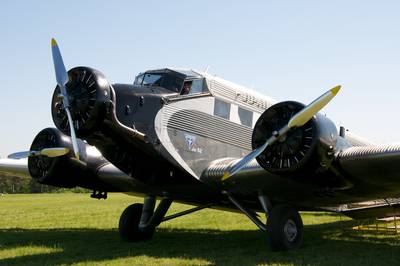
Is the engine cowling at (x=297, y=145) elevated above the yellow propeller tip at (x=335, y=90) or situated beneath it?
situated beneath

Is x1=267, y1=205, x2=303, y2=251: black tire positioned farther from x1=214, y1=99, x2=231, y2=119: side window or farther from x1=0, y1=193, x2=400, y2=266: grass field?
x1=214, y1=99, x2=231, y2=119: side window

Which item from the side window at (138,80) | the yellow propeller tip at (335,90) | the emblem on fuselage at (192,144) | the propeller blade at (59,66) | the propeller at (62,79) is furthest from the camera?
the side window at (138,80)

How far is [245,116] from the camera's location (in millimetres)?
12117

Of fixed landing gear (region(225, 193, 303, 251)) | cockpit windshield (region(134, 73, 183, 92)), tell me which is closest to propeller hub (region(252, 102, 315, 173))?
fixed landing gear (region(225, 193, 303, 251))

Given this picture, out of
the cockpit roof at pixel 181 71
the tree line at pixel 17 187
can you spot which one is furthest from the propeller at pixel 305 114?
the tree line at pixel 17 187

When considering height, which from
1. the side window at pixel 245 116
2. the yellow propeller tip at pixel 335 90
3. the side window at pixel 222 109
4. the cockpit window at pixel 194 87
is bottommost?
the side window at pixel 245 116

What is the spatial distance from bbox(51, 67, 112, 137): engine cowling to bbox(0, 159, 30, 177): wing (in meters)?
7.26

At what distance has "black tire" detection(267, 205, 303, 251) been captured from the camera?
951cm

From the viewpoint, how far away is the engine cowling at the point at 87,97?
28.8ft

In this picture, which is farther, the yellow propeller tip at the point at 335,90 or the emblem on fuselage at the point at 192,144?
the emblem on fuselage at the point at 192,144

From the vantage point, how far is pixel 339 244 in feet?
36.4

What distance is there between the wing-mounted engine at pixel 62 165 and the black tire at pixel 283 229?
→ 18.5ft

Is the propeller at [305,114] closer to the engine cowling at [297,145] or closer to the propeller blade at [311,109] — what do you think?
the propeller blade at [311,109]

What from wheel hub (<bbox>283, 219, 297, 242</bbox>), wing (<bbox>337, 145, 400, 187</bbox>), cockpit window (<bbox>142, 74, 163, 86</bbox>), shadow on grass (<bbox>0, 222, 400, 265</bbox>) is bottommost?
shadow on grass (<bbox>0, 222, 400, 265</bbox>)
